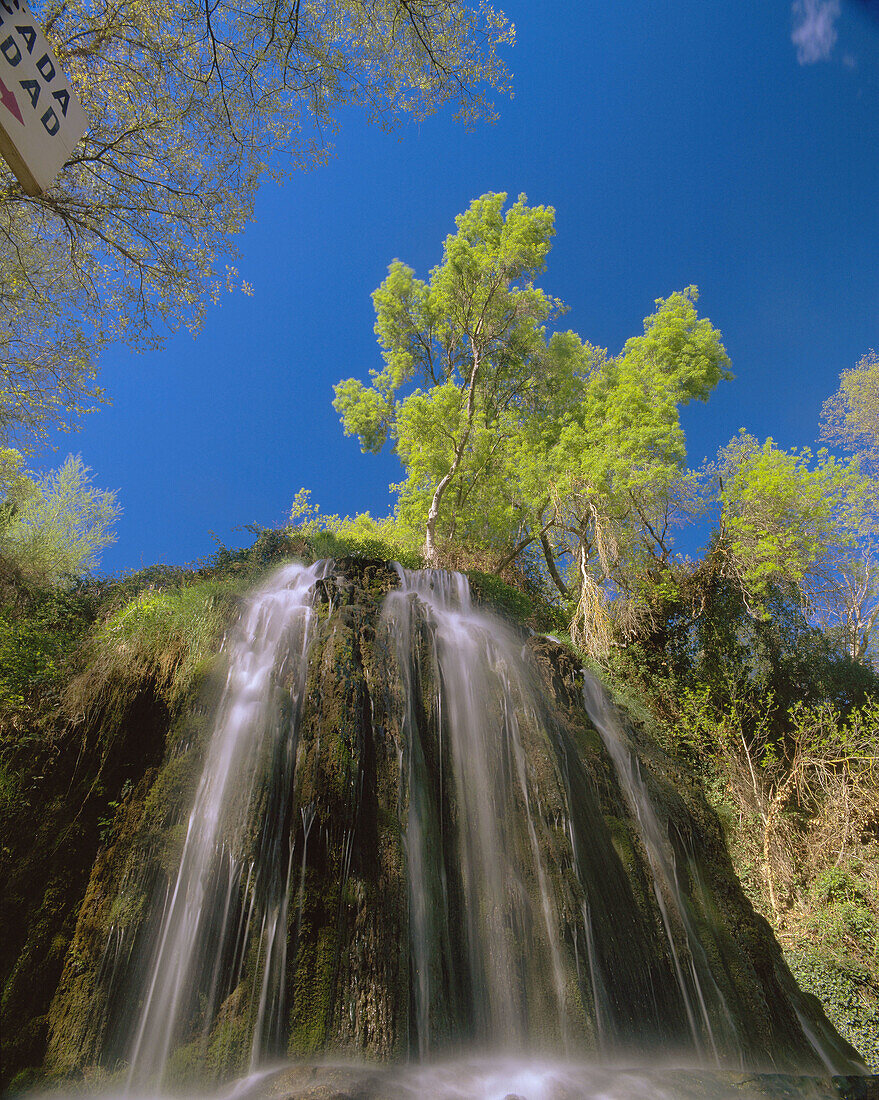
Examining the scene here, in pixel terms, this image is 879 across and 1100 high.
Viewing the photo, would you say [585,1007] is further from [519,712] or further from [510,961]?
[519,712]

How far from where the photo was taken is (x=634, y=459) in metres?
11.1

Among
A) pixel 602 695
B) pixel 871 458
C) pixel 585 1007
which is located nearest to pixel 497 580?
pixel 602 695

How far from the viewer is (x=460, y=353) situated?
17.2 m

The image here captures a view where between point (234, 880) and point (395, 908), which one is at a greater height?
point (234, 880)

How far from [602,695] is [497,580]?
3.08 metres

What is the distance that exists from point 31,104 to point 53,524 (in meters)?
17.4

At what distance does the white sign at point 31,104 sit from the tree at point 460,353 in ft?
33.0

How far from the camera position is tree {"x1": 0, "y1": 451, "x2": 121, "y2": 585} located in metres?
10.3

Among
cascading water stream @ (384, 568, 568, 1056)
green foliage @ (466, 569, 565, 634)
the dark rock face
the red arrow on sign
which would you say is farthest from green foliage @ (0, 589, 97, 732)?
green foliage @ (466, 569, 565, 634)

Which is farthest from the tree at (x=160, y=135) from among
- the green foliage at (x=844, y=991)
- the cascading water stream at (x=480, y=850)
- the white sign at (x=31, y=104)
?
the green foliage at (x=844, y=991)

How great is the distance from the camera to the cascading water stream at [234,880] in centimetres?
350

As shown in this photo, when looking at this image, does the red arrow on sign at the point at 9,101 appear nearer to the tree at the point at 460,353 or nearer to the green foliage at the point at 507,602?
the green foliage at the point at 507,602

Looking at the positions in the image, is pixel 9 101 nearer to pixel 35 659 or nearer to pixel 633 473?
pixel 35 659

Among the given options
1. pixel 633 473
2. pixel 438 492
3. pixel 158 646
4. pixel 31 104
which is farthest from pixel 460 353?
pixel 31 104
